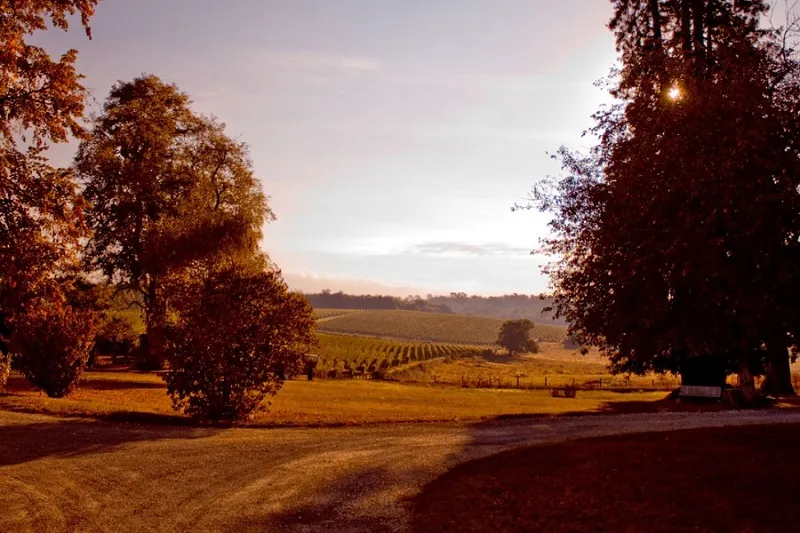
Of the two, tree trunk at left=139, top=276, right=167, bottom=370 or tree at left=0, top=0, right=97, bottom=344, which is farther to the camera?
tree trunk at left=139, top=276, right=167, bottom=370

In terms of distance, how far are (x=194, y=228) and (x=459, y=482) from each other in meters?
28.7

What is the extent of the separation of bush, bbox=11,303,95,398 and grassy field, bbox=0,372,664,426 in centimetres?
79

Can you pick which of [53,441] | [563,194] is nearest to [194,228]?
[53,441]

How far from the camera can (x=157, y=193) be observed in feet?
128

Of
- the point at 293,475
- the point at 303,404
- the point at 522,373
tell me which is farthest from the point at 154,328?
the point at 522,373

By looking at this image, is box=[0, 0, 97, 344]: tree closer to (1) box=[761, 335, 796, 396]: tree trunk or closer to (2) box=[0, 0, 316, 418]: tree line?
(2) box=[0, 0, 316, 418]: tree line

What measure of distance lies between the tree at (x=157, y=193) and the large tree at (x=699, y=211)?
27991 mm

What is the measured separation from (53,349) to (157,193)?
15.6 metres

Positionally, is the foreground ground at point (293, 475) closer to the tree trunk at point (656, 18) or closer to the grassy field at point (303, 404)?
the grassy field at point (303, 404)

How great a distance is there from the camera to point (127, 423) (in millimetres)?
19734

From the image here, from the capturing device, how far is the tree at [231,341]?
68.1ft

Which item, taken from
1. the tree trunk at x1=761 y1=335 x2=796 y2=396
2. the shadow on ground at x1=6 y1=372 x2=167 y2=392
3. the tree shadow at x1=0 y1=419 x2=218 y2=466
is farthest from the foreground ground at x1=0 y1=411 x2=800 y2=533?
the tree trunk at x1=761 y1=335 x2=796 y2=396

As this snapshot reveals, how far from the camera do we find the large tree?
11.4 meters

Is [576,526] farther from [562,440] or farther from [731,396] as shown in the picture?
[731,396]
